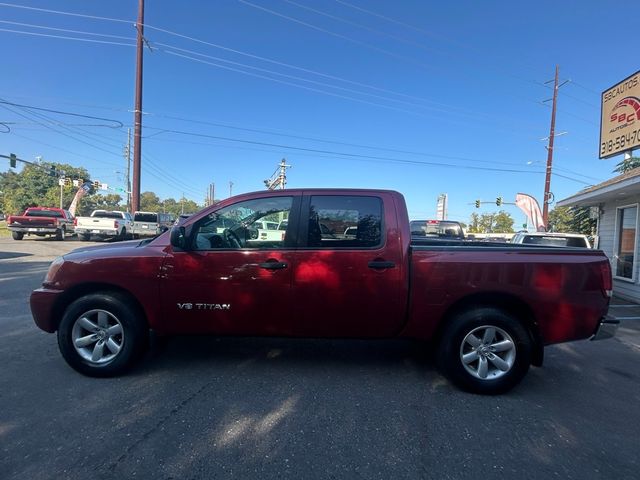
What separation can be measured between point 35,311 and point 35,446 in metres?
1.67

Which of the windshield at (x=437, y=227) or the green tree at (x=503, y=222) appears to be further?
the green tree at (x=503, y=222)

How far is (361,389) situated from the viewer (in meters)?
3.90

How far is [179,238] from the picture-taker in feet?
13.2

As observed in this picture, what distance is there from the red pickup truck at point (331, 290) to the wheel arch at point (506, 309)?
13 mm

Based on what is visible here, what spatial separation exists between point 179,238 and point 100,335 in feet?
4.07

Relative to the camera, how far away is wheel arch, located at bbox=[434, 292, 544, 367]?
3914 mm

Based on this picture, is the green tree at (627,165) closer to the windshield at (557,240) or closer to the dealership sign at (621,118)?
the dealership sign at (621,118)

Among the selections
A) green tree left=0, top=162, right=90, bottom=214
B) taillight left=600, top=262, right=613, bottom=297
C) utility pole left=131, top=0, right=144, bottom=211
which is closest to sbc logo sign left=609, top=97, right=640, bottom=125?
taillight left=600, top=262, right=613, bottom=297

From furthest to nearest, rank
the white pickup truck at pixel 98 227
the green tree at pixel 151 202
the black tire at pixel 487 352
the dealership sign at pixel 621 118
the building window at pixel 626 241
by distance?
the green tree at pixel 151 202 → the white pickup truck at pixel 98 227 → the dealership sign at pixel 621 118 → the building window at pixel 626 241 → the black tire at pixel 487 352

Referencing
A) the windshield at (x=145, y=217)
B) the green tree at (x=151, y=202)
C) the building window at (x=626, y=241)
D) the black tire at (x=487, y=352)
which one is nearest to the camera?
the black tire at (x=487, y=352)

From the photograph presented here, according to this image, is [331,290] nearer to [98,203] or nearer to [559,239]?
[559,239]

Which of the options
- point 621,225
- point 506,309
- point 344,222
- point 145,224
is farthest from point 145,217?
point 506,309

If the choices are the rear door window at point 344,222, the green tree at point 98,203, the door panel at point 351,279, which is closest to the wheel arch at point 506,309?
the door panel at point 351,279

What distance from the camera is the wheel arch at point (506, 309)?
12.8 ft
